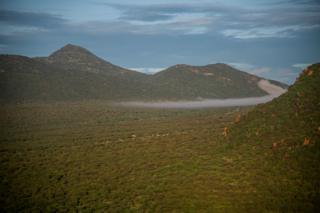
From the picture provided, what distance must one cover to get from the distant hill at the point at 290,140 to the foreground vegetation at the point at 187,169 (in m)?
0.07

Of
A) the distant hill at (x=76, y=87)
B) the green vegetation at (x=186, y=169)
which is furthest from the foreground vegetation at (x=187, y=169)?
the distant hill at (x=76, y=87)

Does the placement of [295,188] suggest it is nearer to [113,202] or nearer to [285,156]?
[285,156]

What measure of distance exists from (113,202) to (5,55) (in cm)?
19035

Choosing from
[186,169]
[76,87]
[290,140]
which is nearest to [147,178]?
[186,169]

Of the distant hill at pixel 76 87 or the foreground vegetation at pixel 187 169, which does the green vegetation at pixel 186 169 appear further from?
the distant hill at pixel 76 87

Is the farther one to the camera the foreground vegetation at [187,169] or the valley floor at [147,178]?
the foreground vegetation at [187,169]

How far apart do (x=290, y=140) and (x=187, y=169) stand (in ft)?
32.6

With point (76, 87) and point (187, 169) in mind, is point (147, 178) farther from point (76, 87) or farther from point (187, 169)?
point (76, 87)

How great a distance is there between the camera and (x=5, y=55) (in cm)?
18125

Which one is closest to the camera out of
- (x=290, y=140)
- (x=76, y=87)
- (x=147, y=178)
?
(x=147, y=178)

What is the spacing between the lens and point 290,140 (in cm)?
2697

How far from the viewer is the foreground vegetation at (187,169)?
18.4 meters

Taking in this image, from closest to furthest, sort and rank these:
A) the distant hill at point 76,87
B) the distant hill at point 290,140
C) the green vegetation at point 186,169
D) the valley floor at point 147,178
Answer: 1. the valley floor at point 147,178
2. the green vegetation at point 186,169
3. the distant hill at point 290,140
4. the distant hill at point 76,87

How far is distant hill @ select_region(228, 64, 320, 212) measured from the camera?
18.9 metres
